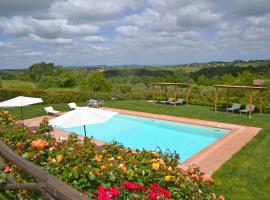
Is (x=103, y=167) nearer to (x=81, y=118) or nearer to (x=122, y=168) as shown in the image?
(x=122, y=168)

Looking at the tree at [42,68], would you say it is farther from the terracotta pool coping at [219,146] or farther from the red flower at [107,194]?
the red flower at [107,194]

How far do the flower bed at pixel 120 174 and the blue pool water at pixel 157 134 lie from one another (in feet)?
23.8

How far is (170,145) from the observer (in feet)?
39.8

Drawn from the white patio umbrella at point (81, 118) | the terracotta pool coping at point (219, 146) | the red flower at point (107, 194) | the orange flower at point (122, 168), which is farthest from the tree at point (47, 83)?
the red flower at point (107, 194)

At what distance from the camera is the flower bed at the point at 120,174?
2.73 m

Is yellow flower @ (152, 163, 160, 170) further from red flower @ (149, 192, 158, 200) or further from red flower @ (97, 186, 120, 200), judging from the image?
red flower @ (97, 186, 120, 200)

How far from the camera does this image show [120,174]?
10.1 ft

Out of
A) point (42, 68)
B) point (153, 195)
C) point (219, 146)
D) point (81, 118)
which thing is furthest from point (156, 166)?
point (42, 68)

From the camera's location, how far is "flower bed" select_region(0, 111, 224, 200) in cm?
273

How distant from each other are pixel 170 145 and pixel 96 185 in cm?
952

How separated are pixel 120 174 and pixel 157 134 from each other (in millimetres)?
10904

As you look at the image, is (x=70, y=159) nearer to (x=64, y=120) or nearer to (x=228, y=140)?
(x=64, y=120)

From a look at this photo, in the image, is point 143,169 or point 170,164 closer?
point 143,169

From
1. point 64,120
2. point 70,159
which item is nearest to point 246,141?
point 64,120
